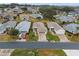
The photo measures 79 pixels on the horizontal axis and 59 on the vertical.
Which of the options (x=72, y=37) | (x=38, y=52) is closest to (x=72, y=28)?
(x=72, y=37)

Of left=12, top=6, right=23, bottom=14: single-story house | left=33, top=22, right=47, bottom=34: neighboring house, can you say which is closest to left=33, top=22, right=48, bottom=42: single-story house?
left=33, top=22, right=47, bottom=34: neighboring house

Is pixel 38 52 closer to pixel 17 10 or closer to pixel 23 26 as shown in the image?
pixel 23 26

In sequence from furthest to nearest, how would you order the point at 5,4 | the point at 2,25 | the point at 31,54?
the point at 5,4
the point at 2,25
the point at 31,54

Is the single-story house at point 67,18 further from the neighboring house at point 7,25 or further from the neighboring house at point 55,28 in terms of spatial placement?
the neighboring house at point 7,25

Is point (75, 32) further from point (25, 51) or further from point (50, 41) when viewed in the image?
point (25, 51)

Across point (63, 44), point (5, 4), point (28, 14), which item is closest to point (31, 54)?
point (63, 44)

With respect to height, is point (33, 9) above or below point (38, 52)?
above

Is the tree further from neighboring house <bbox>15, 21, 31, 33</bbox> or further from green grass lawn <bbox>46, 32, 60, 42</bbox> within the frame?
green grass lawn <bbox>46, 32, 60, 42</bbox>
